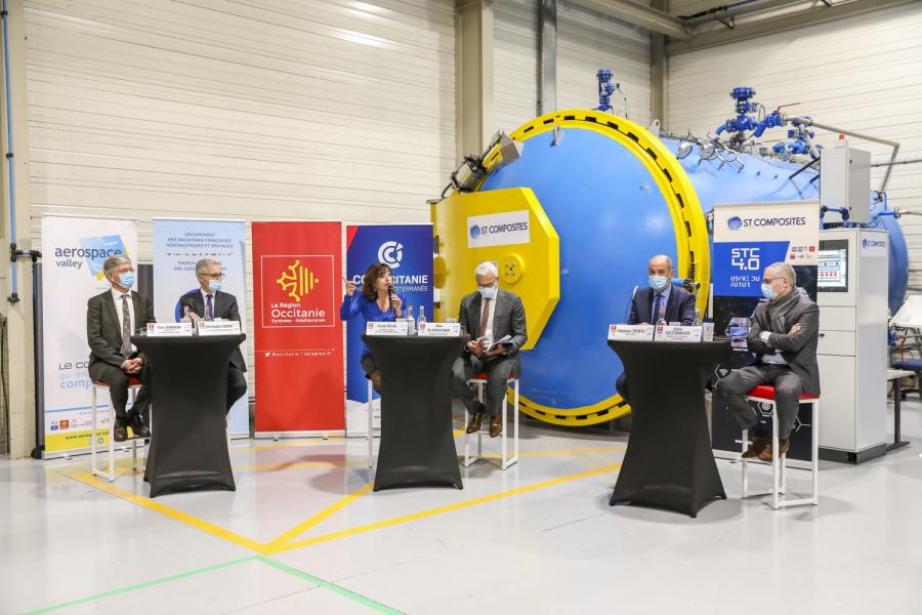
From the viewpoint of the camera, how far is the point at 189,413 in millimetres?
4891

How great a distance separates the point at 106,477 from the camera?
5352 mm

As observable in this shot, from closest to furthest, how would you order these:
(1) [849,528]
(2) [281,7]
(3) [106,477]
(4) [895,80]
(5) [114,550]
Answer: (5) [114,550] → (1) [849,528] → (3) [106,477] → (2) [281,7] → (4) [895,80]

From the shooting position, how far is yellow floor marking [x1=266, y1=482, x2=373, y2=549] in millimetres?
4014

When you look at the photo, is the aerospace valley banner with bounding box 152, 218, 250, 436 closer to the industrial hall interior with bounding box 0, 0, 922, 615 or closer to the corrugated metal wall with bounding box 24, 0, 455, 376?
the industrial hall interior with bounding box 0, 0, 922, 615

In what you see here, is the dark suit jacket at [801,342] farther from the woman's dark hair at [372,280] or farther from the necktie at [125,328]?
the necktie at [125,328]

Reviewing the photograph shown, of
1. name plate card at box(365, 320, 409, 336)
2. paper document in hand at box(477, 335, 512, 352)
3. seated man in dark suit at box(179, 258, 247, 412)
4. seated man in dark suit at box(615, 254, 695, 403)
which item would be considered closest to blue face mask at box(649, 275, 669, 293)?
seated man in dark suit at box(615, 254, 695, 403)

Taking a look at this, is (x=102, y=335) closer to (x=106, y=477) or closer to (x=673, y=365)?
(x=106, y=477)

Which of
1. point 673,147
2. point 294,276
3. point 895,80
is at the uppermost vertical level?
point 895,80

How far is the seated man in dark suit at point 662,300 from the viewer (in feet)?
17.7

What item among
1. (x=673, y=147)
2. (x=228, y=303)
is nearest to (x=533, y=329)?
(x=673, y=147)

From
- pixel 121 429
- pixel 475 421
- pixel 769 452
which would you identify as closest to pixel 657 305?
pixel 769 452

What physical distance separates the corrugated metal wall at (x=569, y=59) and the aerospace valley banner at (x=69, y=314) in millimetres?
5220

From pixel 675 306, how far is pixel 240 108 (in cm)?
456

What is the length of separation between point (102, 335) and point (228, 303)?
2.77 feet
